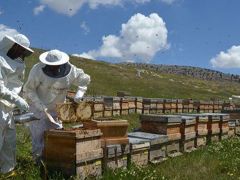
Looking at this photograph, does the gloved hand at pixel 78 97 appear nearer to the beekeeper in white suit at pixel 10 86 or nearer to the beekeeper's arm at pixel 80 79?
the beekeeper's arm at pixel 80 79

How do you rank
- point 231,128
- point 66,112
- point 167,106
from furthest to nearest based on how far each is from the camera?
point 167,106, point 231,128, point 66,112

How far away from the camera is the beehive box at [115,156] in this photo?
8.64 metres

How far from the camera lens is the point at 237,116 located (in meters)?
20.6

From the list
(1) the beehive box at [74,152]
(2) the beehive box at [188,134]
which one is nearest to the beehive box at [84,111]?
(1) the beehive box at [74,152]

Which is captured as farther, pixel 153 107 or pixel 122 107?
pixel 153 107

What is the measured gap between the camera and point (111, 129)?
9070mm

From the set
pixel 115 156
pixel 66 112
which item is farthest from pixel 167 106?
pixel 66 112

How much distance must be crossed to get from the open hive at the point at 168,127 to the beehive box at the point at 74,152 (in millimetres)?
3034

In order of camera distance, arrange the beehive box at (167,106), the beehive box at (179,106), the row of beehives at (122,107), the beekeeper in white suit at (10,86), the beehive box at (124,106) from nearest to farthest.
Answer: the beekeeper in white suit at (10,86) < the row of beehives at (122,107) < the beehive box at (124,106) < the beehive box at (167,106) < the beehive box at (179,106)

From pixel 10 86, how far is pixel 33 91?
104cm

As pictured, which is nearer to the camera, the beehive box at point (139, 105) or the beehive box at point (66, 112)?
the beehive box at point (66, 112)

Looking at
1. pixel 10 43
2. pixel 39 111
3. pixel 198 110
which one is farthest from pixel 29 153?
pixel 198 110

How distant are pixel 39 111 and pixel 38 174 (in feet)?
4.68

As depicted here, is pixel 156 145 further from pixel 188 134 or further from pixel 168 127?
pixel 188 134
